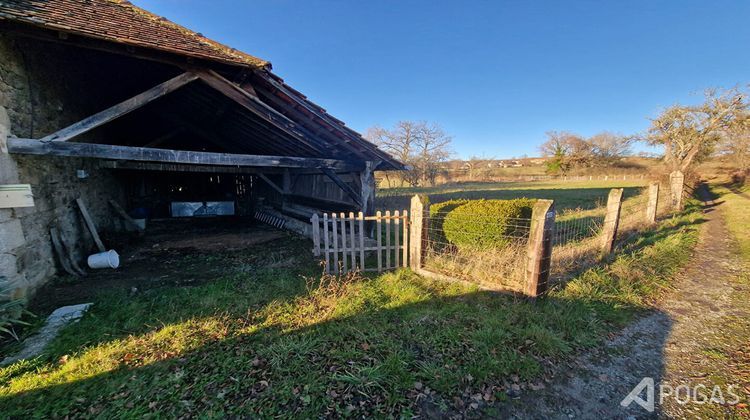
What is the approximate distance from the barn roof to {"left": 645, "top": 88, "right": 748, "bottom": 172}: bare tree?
84.2 feet

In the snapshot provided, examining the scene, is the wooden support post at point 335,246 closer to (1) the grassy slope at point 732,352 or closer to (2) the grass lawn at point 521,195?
(1) the grassy slope at point 732,352

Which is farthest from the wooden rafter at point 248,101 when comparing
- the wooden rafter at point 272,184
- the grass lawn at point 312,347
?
the wooden rafter at point 272,184

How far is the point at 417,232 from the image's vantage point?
5254mm

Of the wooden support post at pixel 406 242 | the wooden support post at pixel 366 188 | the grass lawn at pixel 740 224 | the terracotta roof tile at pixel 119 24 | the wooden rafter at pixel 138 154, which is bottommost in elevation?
the grass lawn at pixel 740 224

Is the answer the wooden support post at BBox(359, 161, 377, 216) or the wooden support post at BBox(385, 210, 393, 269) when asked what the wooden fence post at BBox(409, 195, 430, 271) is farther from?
the wooden support post at BBox(359, 161, 377, 216)

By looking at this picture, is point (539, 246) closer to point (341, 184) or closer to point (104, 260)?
point (341, 184)

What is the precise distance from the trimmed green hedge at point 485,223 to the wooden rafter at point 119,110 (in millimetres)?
6143

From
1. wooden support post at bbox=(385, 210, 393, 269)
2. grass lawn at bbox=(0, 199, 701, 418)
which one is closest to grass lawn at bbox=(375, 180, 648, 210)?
wooden support post at bbox=(385, 210, 393, 269)

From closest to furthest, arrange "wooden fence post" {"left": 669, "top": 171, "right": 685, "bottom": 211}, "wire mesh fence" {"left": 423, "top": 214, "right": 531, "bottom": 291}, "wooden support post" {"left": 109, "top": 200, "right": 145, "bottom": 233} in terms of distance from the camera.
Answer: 1. "wire mesh fence" {"left": 423, "top": 214, "right": 531, "bottom": 291}
2. "wooden support post" {"left": 109, "top": 200, "right": 145, "bottom": 233}
3. "wooden fence post" {"left": 669, "top": 171, "right": 685, "bottom": 211}

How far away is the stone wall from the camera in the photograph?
381 cm

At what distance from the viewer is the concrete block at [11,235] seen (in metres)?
3.62

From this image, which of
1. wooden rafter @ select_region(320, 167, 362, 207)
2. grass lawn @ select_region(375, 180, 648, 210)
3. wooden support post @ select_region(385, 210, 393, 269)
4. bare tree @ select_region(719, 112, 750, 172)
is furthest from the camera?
bare tree @ select_region(719, 112, 750, 172)

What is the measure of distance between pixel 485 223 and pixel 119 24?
25.7ft

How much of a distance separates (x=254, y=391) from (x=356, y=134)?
493cm
